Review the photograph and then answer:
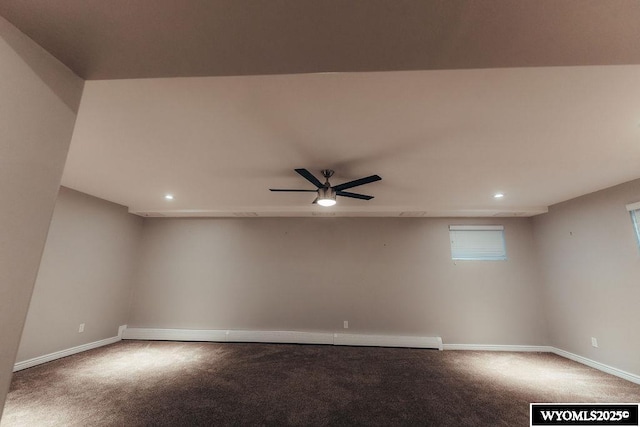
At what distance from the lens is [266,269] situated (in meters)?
4.89

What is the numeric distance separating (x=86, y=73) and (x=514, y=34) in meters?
1.83

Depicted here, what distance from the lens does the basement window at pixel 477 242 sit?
4625mm

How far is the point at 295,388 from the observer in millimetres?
2719

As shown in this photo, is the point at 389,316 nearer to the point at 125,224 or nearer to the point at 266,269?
the point at 266,269

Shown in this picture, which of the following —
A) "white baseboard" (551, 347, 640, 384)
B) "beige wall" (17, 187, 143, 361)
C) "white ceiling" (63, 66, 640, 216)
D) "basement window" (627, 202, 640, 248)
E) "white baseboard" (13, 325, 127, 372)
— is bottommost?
"white baseboard" (13, 325, 127, 372)

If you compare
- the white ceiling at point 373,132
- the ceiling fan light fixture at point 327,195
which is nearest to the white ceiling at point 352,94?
the white ceiling at point 373,132

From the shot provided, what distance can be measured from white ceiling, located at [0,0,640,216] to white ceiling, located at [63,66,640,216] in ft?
0.05

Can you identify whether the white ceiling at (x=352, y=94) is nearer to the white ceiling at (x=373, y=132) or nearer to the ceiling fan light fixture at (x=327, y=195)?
the white ceiling at (x=373, y=132)

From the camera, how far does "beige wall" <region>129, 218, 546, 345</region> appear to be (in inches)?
175

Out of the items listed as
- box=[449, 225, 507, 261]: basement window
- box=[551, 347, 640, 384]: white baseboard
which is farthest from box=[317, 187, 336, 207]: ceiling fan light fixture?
box=[551, 347, 640, 384]: white baseboard

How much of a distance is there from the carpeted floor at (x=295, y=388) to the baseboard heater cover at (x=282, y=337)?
415 mm

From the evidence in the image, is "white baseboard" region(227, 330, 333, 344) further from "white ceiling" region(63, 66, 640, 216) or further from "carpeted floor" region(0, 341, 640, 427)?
"white ceiling" region(63, 66, 640, 216)

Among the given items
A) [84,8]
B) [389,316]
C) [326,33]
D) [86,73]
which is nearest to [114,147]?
[86,73]

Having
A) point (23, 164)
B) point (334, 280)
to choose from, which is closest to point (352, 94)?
point (23, 164)
